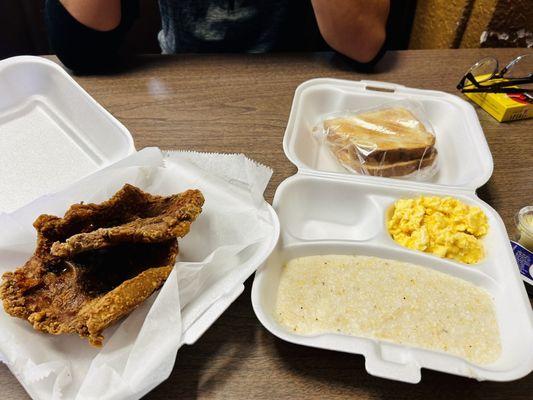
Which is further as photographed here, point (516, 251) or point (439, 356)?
point (516, 251)

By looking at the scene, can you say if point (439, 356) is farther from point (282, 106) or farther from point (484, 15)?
point (484, 15)

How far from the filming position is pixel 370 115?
130cm

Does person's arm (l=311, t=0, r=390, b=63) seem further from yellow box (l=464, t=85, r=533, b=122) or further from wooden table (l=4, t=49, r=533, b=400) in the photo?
yellow box (l=464, t=85, r=533, b=122)

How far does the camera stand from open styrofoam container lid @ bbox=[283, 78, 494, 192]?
1.14 m

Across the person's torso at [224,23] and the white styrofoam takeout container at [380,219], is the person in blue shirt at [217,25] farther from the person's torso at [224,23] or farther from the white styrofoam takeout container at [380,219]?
the white styrofoam takeout container at [380,219]

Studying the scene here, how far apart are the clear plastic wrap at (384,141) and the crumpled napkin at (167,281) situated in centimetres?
36

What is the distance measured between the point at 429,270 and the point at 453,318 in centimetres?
12

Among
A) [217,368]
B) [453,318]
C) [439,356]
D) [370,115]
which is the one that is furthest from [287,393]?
[370,115]

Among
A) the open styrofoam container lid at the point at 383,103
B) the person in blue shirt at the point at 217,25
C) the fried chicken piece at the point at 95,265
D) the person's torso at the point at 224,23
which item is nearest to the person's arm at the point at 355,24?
the person in blue shirt at the point at 217,25

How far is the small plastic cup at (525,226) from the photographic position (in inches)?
38.0

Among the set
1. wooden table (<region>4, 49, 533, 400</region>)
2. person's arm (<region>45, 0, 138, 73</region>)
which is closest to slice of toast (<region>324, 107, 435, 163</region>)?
wooden table (<region>4, 49, 533, 400</region>)

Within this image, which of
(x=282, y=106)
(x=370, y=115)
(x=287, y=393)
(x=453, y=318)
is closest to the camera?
(x=287, y=393)

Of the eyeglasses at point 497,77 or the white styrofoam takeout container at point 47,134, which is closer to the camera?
the white styrofoam takeout container at point 47,134

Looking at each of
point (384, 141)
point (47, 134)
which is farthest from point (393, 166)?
point (47, 134)
